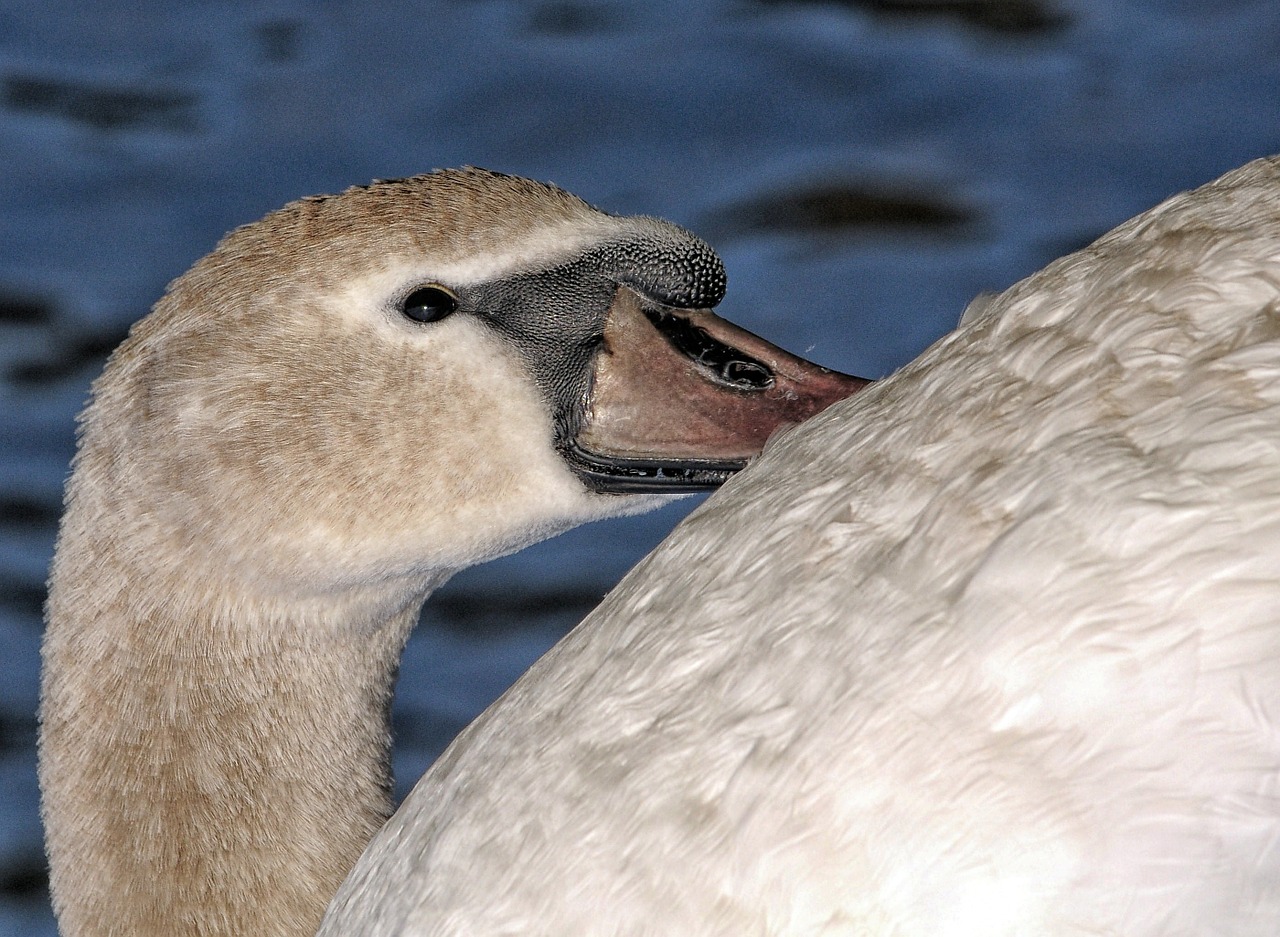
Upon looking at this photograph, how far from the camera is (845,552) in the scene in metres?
1.67

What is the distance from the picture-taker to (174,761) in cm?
265

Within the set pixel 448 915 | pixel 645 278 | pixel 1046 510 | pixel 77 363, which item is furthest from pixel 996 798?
pixel 77 363

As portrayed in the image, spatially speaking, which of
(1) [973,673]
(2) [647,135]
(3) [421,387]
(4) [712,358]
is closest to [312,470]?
(3) [421,387]

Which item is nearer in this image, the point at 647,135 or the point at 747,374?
the point at 747,374

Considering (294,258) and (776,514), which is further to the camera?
(294,258)

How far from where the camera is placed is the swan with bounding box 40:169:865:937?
265 cm

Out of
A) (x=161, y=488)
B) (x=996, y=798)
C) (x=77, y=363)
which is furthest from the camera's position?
(x=77, y=363)

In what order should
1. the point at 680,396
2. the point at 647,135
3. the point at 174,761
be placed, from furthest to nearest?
the point at 647,135
the point at 680,396
the point at 174,761

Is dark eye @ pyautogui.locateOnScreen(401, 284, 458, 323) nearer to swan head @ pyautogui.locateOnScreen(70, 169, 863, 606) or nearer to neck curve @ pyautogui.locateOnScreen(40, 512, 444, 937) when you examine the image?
swan head @ pyautogui.locateOnScreen(70, 169, 863, 606)

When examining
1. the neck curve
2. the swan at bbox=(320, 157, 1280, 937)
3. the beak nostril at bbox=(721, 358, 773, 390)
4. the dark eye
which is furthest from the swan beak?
the swan at bbox=(320, 157, 1280, 937)

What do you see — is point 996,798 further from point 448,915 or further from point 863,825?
point 448,915

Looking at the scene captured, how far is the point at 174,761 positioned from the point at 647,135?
3597 mm

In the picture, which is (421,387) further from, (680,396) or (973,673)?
(973,673)

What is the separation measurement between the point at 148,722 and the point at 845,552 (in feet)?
4.35
